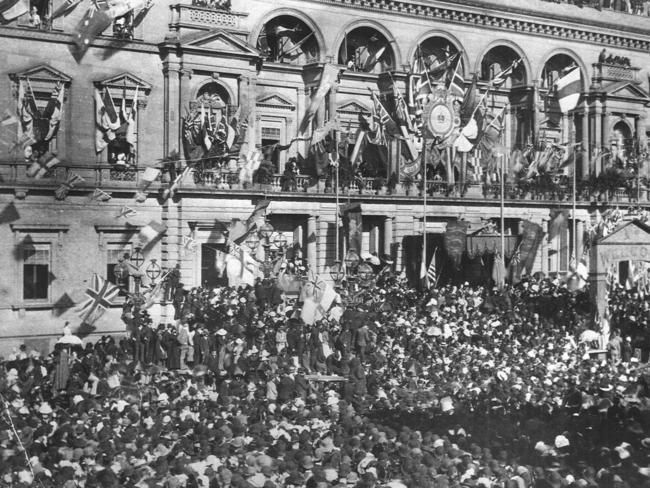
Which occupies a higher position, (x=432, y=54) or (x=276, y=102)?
(x=432, y=54)

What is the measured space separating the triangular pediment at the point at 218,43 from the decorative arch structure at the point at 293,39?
259cm

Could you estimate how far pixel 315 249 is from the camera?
1581 inches

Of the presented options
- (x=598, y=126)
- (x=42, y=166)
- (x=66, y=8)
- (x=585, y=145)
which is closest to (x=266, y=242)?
(x=42, y=166)

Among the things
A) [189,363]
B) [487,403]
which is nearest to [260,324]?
[189,363]

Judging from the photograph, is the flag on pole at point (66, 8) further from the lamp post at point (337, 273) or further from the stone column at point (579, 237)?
the stone column at point (579, 237)

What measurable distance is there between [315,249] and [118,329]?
9.42 meters

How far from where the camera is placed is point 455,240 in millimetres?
39750

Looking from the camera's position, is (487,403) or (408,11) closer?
(487,403)

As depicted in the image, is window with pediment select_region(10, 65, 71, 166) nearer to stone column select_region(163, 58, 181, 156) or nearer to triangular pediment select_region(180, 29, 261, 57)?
stone column select_region(163, 58, 181, 156)

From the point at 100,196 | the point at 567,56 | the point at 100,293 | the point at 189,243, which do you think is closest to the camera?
the point at 100,293

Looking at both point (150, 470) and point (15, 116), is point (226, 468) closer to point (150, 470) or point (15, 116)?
point (150, 470)

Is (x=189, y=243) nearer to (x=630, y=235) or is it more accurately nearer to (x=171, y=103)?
(x=171, y=103)

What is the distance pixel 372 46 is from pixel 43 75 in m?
16.2

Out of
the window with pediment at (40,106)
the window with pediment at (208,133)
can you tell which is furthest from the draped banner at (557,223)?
the window with pediment at (40,106)
